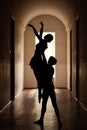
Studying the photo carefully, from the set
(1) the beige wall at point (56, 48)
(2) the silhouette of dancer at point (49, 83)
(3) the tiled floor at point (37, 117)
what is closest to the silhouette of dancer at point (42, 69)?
(2) the silhouette of dancer at point (49, 83)

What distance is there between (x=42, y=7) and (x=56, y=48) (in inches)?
126

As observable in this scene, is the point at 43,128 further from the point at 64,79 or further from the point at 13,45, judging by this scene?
the point at 64,79

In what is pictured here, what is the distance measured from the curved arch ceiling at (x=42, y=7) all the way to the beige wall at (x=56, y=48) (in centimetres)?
56

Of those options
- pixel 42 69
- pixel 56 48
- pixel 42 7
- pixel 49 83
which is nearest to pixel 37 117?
pixel 49 83

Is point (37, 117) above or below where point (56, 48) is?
below

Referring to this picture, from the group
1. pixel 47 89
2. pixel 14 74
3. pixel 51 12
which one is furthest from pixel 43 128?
pixel 51 12

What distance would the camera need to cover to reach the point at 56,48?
18641mm

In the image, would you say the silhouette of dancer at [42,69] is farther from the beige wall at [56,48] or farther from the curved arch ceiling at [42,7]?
the beige wall at [56,48]

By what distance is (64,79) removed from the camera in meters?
18.5

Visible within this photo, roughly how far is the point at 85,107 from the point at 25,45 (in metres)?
9.15

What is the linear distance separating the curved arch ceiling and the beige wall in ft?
1.83

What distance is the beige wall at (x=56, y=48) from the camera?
18.4 metres

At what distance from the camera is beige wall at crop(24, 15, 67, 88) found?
18.4m

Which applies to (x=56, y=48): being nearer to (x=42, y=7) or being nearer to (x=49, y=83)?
(x=42, y=7)
